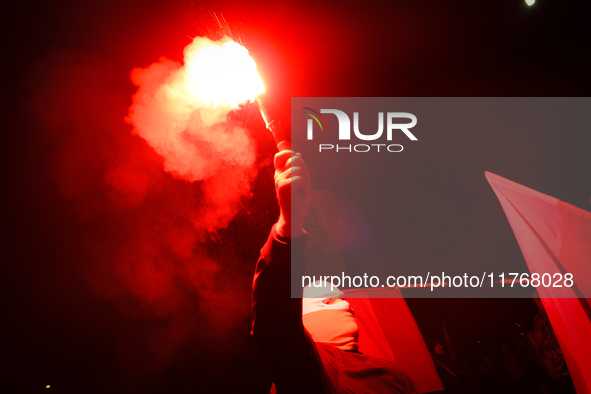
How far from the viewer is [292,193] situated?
1137 millimetres

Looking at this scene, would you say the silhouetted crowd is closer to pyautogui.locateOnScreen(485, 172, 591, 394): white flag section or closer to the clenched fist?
pyautogui.locateOnScreen(485, 172, 591, 394): white flag section

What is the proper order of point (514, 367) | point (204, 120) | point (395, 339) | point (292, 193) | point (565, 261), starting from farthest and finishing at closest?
point (514, 367) → point (204, 120) → point (395, 339) → point (565, 261) → point (292, 193)

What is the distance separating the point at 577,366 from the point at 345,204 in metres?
2.91

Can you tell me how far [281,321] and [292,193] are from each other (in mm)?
620

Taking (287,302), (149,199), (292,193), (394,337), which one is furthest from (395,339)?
(149,199)

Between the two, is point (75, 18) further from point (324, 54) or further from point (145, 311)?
point (145, 311)

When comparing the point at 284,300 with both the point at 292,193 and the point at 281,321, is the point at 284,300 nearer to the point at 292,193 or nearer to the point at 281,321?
the point at 281,321

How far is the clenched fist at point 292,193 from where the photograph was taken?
3.73 feet

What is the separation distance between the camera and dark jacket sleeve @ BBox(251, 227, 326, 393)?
1169 millimetres

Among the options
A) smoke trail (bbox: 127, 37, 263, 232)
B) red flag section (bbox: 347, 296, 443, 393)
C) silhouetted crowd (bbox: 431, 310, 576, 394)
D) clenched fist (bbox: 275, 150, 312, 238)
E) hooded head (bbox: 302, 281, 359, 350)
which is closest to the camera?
clenched fist (bbox: 275, 150, 312, 238)

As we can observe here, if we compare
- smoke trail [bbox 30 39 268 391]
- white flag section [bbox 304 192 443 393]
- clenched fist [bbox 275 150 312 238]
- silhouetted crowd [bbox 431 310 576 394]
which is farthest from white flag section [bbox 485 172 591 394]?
smoke trail [bbox 30 39 268 391]

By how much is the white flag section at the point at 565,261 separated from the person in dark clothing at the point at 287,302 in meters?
1.98

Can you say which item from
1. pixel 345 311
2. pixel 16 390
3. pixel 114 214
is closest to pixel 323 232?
pixel 345 311

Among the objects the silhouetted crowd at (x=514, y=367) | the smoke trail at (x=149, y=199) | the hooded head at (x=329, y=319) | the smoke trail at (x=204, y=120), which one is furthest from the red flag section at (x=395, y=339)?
the silhouetted crowd at (x=514, y=367)
